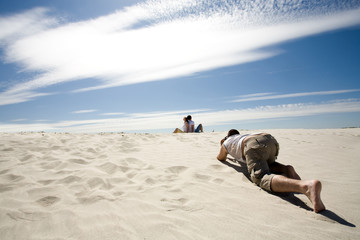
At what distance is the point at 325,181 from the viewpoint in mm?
3729

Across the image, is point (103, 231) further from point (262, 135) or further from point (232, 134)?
point (232, 134)

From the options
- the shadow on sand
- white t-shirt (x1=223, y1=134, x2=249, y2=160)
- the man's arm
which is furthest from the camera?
the man's arm

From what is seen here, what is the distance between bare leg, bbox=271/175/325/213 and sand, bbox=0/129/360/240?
0.44 feet

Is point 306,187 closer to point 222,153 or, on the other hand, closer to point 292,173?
point 292,173

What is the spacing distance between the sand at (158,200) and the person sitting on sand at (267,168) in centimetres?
19

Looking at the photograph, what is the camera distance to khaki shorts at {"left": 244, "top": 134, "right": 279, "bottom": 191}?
331cm

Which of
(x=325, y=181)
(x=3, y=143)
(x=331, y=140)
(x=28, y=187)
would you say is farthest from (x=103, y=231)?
(x=331, y=140)

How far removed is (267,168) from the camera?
10.9 feet

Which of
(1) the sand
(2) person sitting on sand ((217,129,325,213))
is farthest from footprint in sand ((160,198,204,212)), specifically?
(2) person sitting on sand ((217,129,325,213))

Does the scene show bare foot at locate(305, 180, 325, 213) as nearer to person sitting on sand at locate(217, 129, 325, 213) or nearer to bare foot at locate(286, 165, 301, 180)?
person sitting on sand at locate(217, 129, 325, 213)

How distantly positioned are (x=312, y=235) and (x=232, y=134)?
266cm

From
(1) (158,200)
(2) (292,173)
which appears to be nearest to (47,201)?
(1) (158,200)

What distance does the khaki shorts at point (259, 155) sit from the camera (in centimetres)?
331

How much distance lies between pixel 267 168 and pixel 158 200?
1807 millimetres
